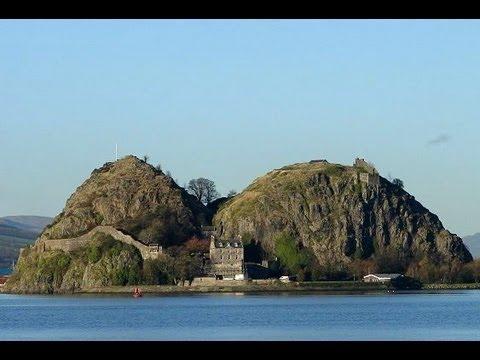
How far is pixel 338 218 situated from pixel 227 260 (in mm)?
19627

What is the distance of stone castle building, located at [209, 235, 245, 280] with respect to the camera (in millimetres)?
164875

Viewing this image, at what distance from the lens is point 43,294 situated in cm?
17112

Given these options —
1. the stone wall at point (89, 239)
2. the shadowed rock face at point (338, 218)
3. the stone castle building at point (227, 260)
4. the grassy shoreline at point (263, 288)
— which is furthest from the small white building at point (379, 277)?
the stone wall at point (89, 239)

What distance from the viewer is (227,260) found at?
16638 cm

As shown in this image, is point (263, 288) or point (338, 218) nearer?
point (263, 288)

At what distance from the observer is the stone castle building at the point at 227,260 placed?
165 meters

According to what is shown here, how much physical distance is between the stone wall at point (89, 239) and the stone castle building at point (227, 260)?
777cm

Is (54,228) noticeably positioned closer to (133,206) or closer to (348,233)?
(133,206)

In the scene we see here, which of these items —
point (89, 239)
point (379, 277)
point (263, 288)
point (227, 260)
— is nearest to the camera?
point (263, 288)

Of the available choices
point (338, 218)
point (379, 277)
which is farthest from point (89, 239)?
point (379, 277)

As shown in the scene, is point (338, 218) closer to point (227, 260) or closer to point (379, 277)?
point (379, 277)

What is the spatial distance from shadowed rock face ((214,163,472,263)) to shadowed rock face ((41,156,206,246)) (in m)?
5.75

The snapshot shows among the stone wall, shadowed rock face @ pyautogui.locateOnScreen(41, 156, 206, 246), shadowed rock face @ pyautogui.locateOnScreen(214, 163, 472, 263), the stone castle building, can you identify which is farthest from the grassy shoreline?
shadowed rock face @ pyautogui.locateOnScreen(41, 156, 206, 246)
